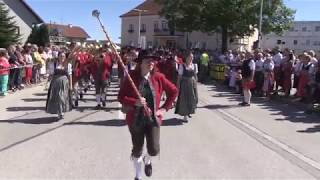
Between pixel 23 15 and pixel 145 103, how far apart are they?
4861cm

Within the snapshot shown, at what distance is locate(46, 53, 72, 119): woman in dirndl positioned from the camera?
13.2m

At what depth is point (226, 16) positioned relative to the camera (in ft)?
179

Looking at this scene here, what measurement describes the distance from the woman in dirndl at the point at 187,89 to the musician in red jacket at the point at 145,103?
6.51m

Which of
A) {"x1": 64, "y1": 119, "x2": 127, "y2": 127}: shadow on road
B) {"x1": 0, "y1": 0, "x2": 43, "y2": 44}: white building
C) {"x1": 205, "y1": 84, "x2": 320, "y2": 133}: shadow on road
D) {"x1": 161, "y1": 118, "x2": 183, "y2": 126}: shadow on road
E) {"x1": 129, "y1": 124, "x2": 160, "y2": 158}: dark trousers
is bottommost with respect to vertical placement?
{"x1": 205, "y1": 84, "x2": 320, "y2": 133}: shadow on road

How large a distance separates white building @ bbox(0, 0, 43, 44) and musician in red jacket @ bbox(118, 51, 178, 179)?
153 ft

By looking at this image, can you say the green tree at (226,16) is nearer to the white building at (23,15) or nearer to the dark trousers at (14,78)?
the white building at (23,15)

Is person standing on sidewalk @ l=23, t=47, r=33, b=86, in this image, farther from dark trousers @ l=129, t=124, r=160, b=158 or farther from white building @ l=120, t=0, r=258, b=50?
white building @ l=120, t=0, r=258, b=50

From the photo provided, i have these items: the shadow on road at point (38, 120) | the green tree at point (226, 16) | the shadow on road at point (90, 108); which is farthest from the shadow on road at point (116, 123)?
the green tree at point (226, 16)

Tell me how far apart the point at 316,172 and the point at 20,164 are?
172 inches

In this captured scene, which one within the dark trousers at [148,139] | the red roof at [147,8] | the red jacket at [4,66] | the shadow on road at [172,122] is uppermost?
the red roof at [147,8]

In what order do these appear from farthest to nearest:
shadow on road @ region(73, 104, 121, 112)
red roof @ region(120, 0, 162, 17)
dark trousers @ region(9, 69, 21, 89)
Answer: red roof @ region(120, 0, 162, 17), dark trousers @ region(9, 69, 21, 89), shadow on road @ region(73, 104, 121, 112)

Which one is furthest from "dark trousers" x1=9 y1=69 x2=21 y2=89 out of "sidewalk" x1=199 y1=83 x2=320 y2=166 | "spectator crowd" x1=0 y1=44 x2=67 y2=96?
"sidewalk" x1=199 y1=83 x2=320 y2=166

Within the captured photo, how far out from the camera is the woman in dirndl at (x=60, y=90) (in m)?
13.2

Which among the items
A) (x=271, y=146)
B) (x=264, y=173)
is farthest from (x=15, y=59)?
(x=264, y=173)
